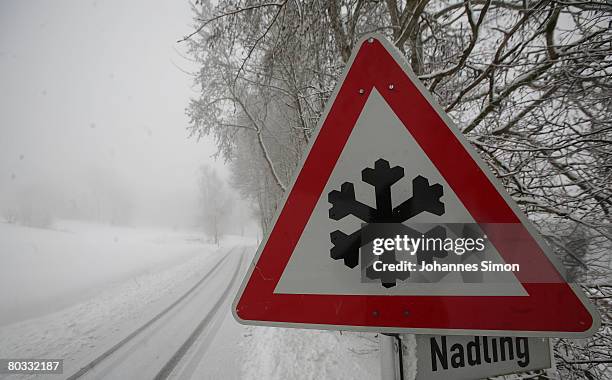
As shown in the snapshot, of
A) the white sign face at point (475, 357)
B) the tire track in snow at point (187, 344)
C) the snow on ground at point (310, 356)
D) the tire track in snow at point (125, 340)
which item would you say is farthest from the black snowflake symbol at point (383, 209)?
the tire track in snow at point (125, 340)

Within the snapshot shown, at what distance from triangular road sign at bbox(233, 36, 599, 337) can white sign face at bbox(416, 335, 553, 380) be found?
0.09 meters

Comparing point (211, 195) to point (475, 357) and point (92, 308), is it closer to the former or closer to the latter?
point (92, 308)

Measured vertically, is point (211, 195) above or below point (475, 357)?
above

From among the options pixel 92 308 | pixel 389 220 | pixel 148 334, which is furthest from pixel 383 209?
pixel 92 308

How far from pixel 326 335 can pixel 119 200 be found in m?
53.8

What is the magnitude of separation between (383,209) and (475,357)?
0.58 m

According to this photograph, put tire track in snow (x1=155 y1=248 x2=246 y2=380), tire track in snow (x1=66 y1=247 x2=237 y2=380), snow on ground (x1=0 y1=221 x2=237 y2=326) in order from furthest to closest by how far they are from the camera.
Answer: snow on ground (x1=0 y1=221 x2=237 y2=326)
tire track in snow (x1=66 y1=247 x2=237 y2=380)
tire track in snow (x1=155 y1=248 x2=246 y2=380)

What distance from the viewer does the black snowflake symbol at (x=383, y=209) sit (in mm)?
842

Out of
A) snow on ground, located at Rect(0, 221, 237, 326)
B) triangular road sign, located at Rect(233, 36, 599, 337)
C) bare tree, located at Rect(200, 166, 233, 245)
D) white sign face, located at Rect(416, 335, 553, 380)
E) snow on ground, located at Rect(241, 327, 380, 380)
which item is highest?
bare tree, located at Rect(200, 166, 233, 245)

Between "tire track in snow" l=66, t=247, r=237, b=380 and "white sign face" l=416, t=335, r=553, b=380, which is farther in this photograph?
"tire track in snow" l=66, t=247, r=237, b=380

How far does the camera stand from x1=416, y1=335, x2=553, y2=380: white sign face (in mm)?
810

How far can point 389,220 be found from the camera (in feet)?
2.81

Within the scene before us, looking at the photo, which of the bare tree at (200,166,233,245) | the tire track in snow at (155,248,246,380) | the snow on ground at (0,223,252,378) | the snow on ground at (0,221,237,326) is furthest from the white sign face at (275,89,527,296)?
the bare tree at (200,166,233,245)

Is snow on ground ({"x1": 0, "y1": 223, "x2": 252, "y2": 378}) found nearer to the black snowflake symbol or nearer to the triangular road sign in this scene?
the triangular road sign
